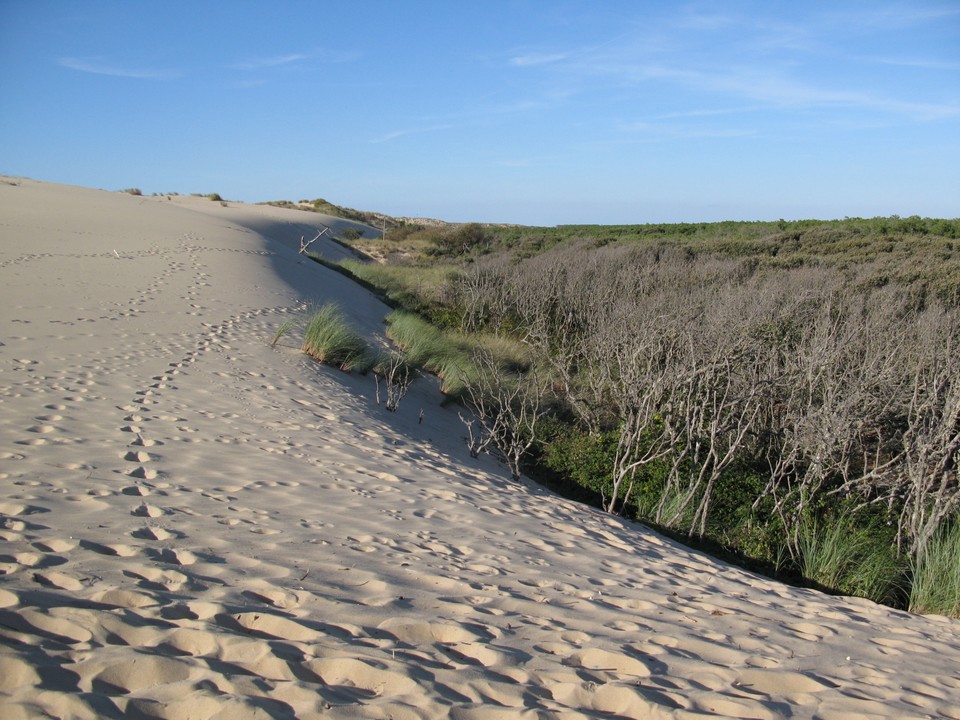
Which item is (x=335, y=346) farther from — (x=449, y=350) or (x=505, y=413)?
(x=449, y=350)

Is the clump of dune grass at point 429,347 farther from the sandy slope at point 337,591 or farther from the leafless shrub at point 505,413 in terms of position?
the sandy slope at point 337,591

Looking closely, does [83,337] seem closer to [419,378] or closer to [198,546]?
[419,378]

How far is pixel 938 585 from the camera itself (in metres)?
6.32

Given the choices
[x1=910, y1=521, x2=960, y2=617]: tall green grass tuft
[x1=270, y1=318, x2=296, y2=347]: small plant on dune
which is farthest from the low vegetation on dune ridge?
[x1=270, y1=318, x2=296, y2=347]: small plant on dune

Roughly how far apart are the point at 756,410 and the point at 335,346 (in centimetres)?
640

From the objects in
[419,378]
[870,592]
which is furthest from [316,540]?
[419,378]

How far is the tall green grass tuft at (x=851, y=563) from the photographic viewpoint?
22.3 feet

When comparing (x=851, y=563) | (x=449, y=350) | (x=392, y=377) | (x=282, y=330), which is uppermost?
(x=282, y=330)

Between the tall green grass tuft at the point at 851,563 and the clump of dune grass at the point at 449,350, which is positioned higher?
the clump of dune grass at the point at 449,350

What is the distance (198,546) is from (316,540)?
0.75m

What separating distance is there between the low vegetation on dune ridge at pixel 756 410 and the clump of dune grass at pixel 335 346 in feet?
5.81

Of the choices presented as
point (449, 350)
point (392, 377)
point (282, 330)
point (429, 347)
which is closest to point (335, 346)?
point (282, 330)

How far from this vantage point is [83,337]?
10.6 meters

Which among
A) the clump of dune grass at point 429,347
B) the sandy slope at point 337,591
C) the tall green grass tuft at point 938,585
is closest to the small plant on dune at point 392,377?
the clump of dune grass at point 429,347
